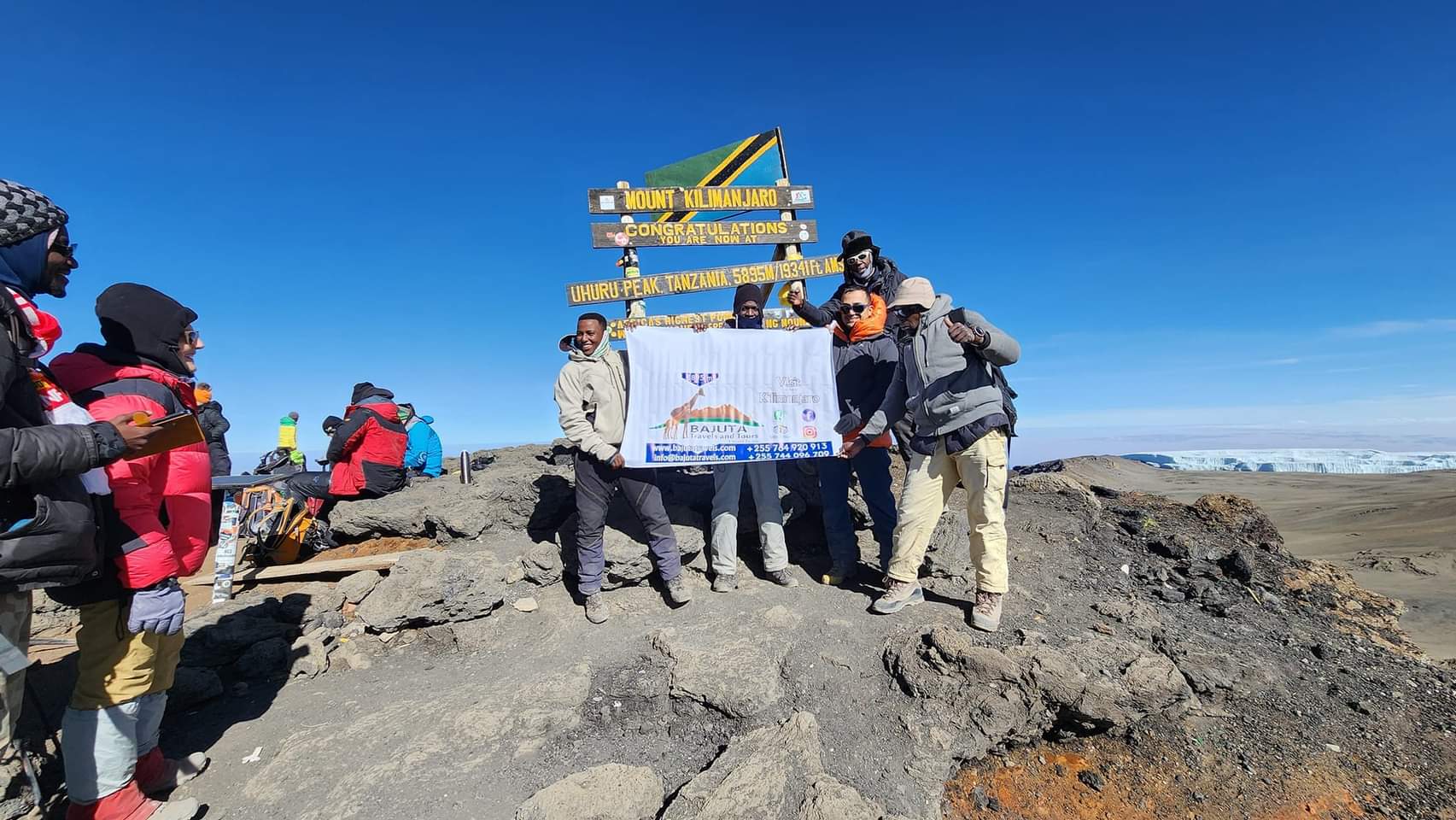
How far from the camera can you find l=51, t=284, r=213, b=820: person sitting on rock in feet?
9.01

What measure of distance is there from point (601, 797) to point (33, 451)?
2687 millimetres

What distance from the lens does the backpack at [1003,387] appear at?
14.5 feet

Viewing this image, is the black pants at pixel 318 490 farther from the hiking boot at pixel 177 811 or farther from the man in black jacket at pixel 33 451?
the man in black jacket at pixel 33 451

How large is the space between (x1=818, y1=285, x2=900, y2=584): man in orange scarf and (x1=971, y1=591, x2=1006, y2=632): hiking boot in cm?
97

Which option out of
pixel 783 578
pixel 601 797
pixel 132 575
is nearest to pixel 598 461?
pixel 783 578

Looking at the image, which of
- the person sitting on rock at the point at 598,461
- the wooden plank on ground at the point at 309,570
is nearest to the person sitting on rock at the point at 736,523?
the person sitting on rock at the point at 598,461

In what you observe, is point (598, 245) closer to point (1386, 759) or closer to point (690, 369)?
point (690, 369)

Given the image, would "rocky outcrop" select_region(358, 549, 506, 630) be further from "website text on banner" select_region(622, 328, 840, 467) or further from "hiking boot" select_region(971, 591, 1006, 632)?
"hiking boot" select_region(971, 591, 1006, 632)

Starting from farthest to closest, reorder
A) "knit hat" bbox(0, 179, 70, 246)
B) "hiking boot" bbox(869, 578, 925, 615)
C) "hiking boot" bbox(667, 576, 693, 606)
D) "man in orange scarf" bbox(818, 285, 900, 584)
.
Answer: "man in orange scarf" bbox(818, 285, 900, 584) < "hiking boot" bbox(667, 576, 693, 606) < "hiking boot" bbox(869, 578, 925, 615) < "knit hat" bbox(0, 179, 70, 246)

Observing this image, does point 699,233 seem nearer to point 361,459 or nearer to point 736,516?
point 736,516

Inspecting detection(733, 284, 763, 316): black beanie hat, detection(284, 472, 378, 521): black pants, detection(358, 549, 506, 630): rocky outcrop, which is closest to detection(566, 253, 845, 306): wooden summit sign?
detection(733, 284, 763, 316): black beanie hat

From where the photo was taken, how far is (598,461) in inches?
206

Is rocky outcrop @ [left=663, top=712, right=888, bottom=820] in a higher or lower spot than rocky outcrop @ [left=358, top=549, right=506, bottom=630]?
lower

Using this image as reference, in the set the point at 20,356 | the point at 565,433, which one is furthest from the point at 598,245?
the point at 20,356
